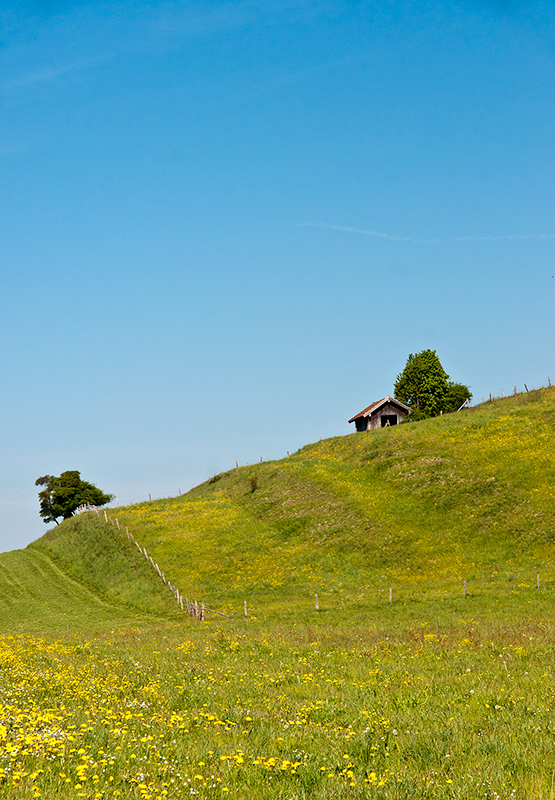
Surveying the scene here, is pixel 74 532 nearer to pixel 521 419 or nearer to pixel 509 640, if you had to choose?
pixel 521 419

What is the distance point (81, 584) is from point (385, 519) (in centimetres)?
3306

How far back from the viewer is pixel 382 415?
103125 mm

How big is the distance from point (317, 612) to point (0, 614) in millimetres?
32374

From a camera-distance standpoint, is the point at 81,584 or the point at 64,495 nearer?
the point at 81,584

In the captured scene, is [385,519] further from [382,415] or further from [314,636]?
[382,415]

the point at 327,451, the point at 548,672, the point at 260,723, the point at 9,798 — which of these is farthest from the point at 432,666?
the point at 327,451

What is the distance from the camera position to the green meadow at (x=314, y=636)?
→ 359 inches

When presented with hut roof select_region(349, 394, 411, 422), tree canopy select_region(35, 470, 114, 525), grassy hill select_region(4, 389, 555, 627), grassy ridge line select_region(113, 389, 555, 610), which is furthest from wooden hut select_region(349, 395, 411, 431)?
tree canopy select_region(35, 470, 114, 525)

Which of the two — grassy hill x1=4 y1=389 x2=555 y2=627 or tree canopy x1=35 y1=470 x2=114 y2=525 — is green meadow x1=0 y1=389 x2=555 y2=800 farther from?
tree canopy x1=35 y1=470 x2=114 y2=525

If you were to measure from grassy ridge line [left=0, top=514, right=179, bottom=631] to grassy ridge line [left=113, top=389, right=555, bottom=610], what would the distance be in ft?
9.82

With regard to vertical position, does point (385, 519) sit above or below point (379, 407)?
below

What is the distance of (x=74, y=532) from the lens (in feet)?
275

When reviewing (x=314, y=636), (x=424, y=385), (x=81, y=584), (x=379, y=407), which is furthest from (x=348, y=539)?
(x=424, y=385)

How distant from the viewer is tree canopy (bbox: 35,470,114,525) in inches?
4966
